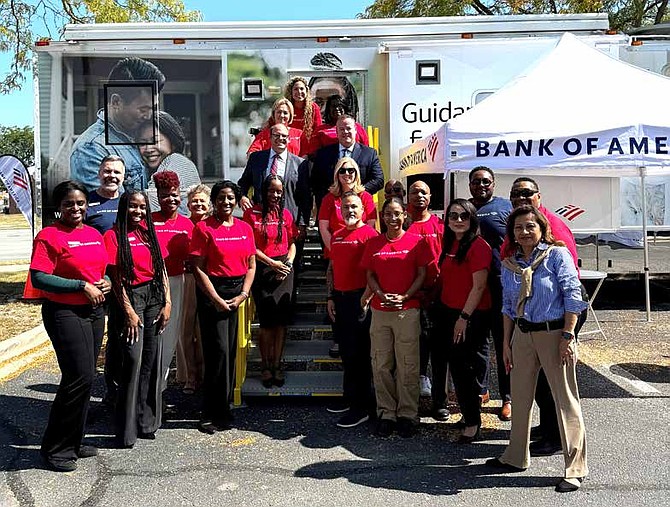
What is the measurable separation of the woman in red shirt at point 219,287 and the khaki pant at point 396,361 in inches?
40.8

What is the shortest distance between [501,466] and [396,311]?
1.21 metres

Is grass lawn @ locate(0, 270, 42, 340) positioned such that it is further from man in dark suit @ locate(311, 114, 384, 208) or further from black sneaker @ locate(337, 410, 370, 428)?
black sneaker @ locate(337, 410, 370, 428)

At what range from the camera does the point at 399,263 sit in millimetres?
4867

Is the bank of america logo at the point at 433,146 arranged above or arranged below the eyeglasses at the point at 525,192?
above

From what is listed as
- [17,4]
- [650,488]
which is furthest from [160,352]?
[17,4]

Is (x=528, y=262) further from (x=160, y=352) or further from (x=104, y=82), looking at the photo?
(x=104, y=82)

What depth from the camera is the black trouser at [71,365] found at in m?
4.30

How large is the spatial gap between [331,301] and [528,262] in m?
1.73

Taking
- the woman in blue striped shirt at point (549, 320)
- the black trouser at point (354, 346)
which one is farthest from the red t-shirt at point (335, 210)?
the woman in blue striped shirt at point (549, 320)

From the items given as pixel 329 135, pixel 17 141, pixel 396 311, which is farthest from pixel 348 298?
pixel 17 141

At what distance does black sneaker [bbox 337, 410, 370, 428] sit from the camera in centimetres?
520

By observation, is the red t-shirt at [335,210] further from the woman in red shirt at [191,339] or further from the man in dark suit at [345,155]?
the woman in red shirt at [191,339]

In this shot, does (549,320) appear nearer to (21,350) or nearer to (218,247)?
(218,247)

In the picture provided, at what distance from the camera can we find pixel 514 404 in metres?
4.29
